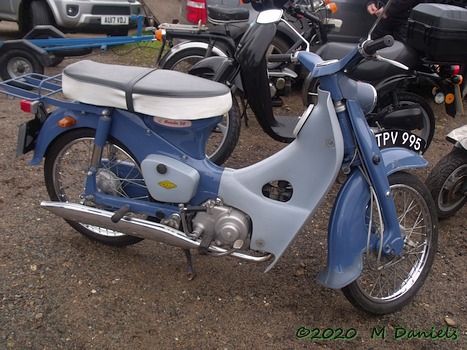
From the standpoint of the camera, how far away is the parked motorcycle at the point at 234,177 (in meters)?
2.19

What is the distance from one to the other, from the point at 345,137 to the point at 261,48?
0.92 meters

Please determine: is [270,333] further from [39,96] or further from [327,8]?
[327,8]

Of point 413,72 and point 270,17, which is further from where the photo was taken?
point 413,72

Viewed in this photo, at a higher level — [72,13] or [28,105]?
[28,105]

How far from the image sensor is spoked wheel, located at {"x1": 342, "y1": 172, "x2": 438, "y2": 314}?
2345 mm

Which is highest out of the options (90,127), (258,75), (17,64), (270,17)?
(270,17)

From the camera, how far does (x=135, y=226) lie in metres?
2.40

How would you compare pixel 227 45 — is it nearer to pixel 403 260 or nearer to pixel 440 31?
pixel 440 31

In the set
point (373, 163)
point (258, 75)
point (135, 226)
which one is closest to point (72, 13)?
point (258, 75)

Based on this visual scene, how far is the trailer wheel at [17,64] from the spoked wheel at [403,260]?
402 centimetres

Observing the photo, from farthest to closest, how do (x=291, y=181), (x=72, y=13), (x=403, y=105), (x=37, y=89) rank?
(x=72, y=13)
(x=403, y=105)
(x=37, y=89)
(x=291, y=181)

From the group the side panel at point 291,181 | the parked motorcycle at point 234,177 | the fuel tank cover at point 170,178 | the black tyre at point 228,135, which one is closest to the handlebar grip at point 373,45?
the parked motorcycle at point 234,177

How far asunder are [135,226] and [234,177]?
21.8 inches

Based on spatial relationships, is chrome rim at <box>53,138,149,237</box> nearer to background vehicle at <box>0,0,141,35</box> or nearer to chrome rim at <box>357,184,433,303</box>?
chrome rim at <box>357,184,433,303</box>
